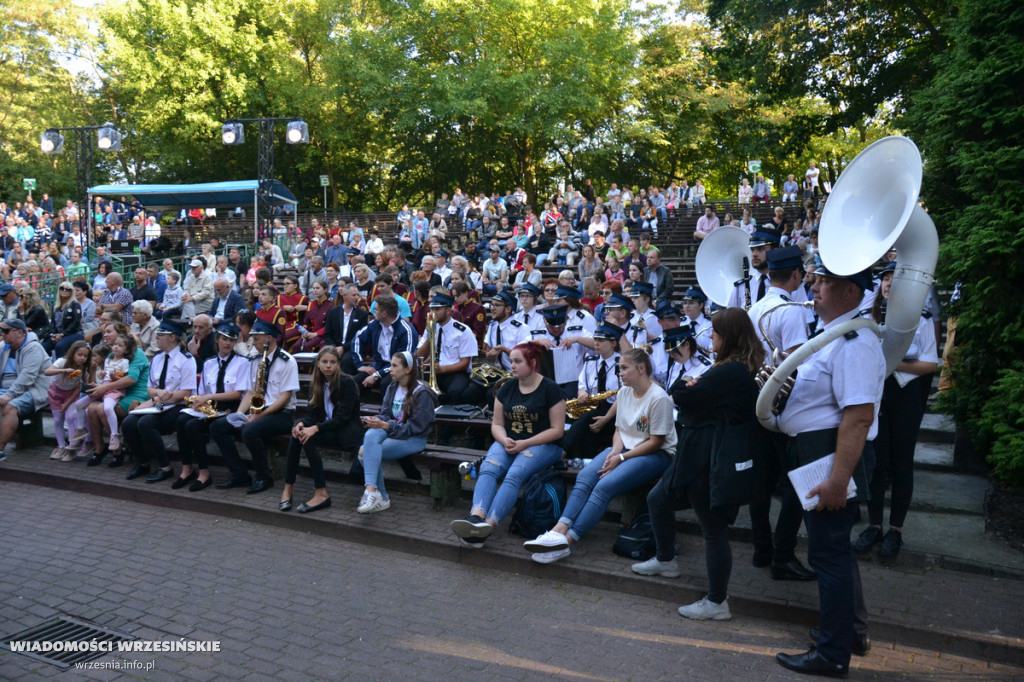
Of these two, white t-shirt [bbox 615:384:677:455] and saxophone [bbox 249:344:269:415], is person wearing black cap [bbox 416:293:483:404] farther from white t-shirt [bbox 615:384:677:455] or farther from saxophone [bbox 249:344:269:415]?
white t-shirt [bbox 615:384:677:455]

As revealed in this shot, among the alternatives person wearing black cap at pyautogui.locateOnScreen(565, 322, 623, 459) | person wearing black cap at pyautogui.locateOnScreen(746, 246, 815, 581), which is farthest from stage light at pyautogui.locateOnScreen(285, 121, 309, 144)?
person wearing black cap at pyautogui.locateOnScreen(746, 246, 815, 581)

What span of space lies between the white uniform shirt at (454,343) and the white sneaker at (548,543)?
3.50 metres

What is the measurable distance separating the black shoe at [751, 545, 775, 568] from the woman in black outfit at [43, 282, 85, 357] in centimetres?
1063

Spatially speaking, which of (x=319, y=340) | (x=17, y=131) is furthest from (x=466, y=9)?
(x=319, y=340)

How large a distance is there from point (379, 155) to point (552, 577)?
39.1 meters

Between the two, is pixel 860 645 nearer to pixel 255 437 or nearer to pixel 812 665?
pixel 812 665

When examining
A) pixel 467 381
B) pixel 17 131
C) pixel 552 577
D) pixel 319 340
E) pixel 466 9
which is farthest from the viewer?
pixel 17 131

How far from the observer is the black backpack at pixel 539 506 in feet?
20.3

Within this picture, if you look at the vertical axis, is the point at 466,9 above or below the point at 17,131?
above

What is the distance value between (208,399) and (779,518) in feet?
18.9

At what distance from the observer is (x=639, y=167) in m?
38.2

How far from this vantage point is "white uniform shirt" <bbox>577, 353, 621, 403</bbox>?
7.15 metres

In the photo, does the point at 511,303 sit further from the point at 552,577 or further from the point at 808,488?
the point at 808,488

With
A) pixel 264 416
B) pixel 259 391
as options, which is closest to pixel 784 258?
pixel 264 416
